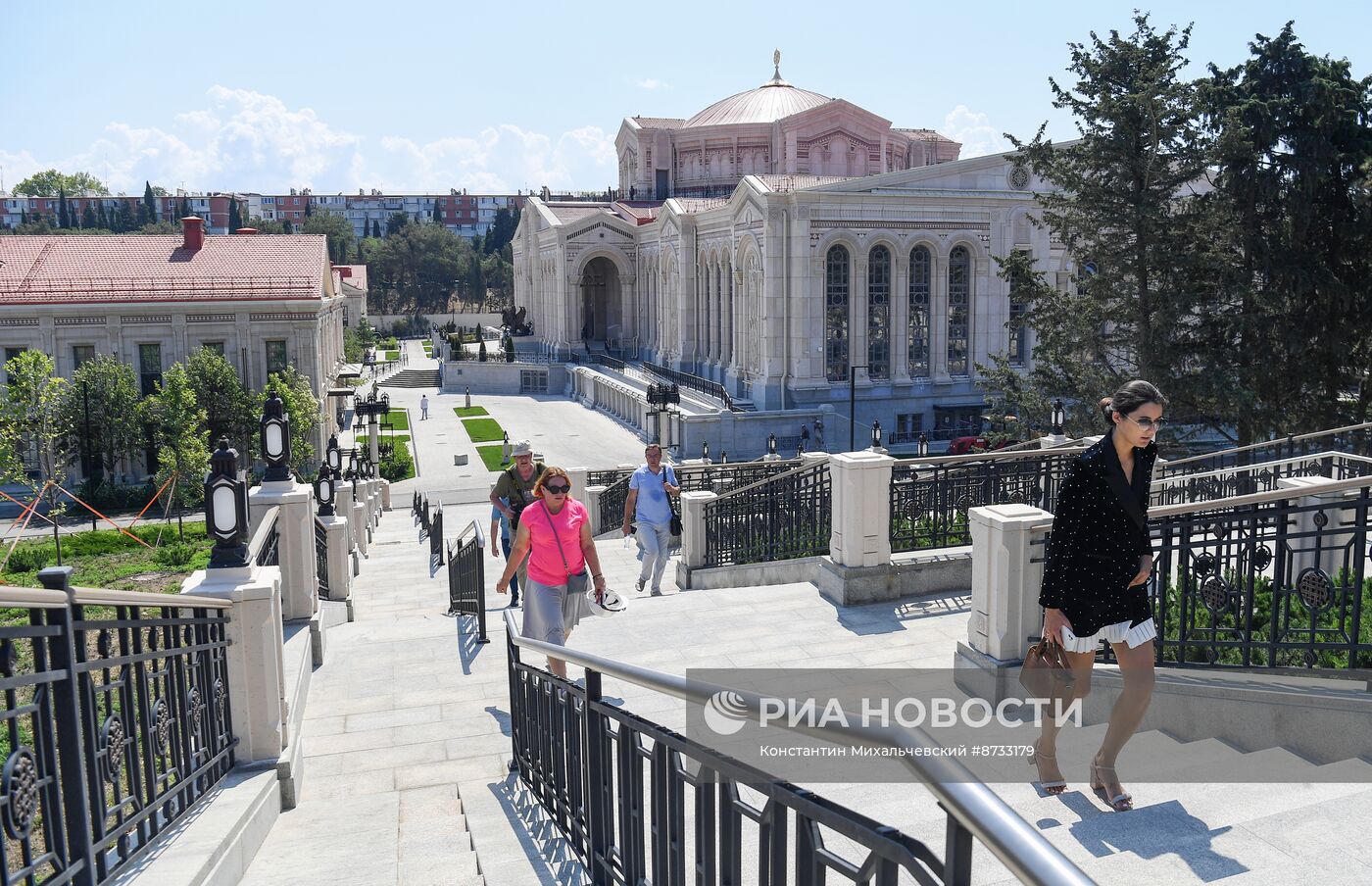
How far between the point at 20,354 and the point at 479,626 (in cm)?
3241

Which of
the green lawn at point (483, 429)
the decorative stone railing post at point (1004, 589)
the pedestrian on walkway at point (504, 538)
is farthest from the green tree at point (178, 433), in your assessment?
the decorative stone railing post at point (1004, 589)

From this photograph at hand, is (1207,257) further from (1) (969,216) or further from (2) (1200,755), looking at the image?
(1) (969,216)

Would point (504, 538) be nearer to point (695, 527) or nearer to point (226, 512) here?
point (695, 527)

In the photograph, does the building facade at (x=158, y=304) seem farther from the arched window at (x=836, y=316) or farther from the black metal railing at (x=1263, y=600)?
the black metal railing at (x=1263, y=600)

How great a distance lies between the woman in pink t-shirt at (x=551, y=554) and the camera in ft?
24.8

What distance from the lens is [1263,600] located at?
7008 mm

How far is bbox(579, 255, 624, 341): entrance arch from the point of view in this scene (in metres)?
72.1

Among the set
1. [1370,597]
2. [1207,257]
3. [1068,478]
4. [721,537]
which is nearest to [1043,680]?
[1068,478]

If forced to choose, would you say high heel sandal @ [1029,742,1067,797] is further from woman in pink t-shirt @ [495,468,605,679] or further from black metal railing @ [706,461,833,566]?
black metal railing @ [706,461,833,566]

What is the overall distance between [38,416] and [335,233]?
84765mm

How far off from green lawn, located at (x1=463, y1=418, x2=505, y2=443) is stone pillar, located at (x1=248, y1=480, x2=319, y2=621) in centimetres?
3433

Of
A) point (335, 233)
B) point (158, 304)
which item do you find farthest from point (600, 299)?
point (335, 233)

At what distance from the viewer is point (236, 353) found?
130ft

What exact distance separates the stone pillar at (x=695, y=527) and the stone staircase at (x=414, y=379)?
55.9 m
